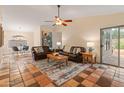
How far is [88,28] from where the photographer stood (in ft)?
20.6

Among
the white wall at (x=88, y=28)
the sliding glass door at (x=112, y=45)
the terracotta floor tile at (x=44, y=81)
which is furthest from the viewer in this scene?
the white wall at (x=88, y=28)

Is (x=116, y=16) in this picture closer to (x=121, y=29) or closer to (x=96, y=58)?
(x=121, y=29)

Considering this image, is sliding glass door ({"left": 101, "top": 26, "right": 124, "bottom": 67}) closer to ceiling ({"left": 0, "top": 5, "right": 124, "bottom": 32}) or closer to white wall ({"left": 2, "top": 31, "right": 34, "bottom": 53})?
ceiling ({"left": 0, "top": 5, "right": 124, "bottom": 32})

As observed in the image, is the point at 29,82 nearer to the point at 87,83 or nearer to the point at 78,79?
the point at 78,79

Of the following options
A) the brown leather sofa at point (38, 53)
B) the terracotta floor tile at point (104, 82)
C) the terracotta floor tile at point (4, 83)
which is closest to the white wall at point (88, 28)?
the brown leather sofa at point (38, 53)

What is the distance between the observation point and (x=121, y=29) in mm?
5039

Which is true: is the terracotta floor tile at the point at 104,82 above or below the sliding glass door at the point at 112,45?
below

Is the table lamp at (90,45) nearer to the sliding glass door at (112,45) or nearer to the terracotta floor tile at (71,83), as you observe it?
the sliding glass door at (112,45)

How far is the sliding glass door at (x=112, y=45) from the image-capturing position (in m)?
5.13

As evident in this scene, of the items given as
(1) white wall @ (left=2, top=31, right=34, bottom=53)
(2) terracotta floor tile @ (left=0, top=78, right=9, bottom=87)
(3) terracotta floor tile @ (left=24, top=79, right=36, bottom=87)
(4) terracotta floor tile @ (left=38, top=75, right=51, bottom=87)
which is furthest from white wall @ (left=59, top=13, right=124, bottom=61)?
(1) white wall @ (left=2, top=31, right=34, bottom=53)

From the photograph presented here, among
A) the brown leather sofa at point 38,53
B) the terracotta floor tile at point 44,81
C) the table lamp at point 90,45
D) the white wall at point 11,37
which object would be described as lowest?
the terracotta floor tile at point 44,81

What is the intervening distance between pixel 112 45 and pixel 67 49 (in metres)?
2.86
